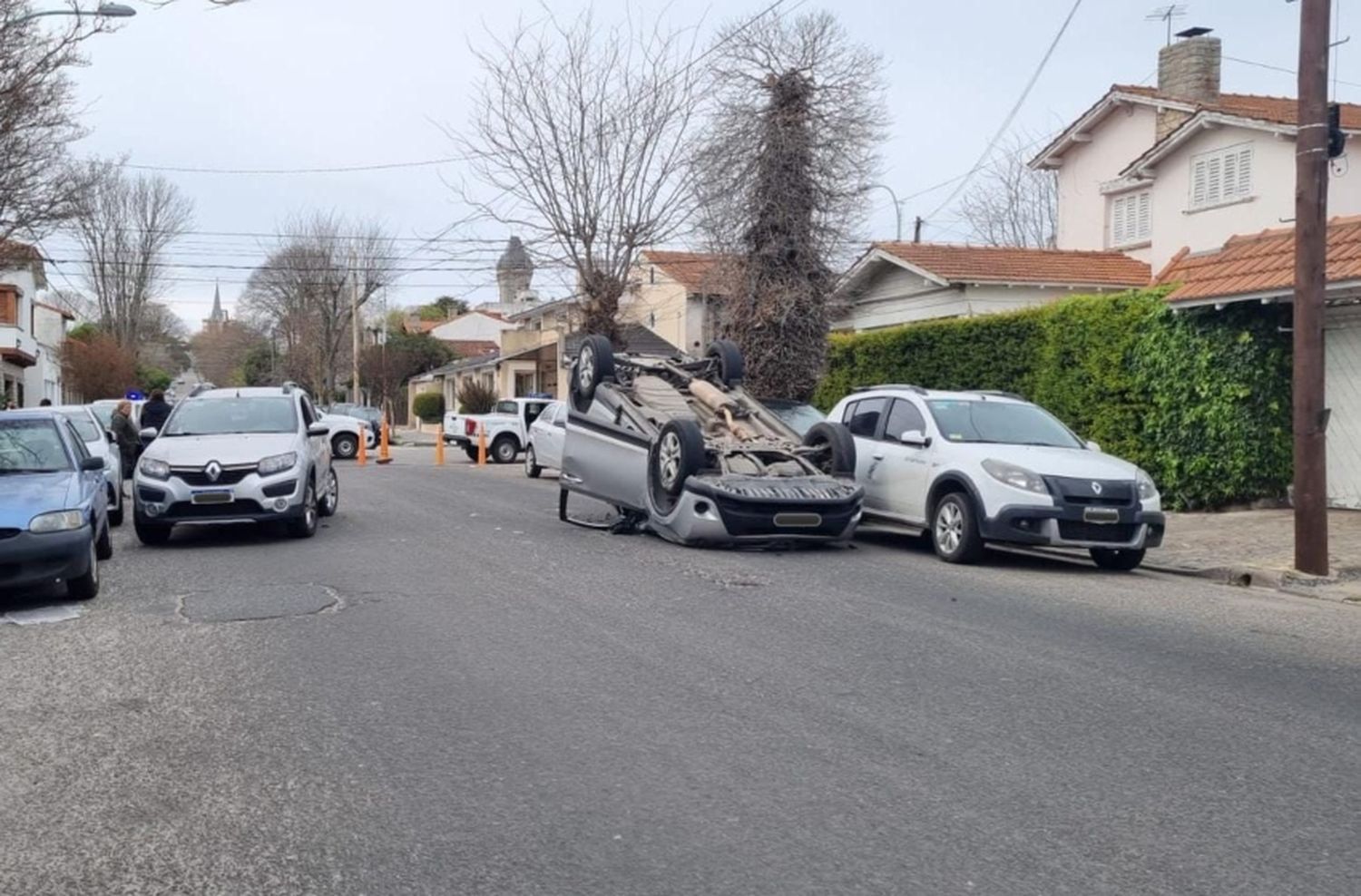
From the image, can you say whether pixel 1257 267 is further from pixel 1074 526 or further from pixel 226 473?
pixel 226 473

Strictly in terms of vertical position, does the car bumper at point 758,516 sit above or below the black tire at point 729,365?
below

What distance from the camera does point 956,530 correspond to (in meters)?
12.0

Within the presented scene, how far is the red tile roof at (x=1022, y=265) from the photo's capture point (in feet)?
81.3

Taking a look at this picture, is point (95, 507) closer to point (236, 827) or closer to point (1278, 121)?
point (236, 827)

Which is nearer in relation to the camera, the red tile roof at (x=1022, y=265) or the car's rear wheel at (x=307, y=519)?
the car's rear wheel at (x=307, y=519)

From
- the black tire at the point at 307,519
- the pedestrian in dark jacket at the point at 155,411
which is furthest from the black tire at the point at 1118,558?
the pedestrian in dark jacket at the point at 155,411

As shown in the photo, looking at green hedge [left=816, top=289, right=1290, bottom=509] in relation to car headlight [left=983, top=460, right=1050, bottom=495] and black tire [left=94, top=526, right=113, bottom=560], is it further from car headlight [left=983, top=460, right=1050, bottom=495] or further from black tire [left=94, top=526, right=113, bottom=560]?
black tire [left=94, top=526, right=113, bottom=560]

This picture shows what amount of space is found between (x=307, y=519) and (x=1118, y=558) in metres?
8.29

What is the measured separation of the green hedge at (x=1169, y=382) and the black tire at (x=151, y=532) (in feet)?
38.5

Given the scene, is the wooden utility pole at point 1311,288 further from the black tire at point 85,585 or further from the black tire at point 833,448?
the black tire at point 85,585

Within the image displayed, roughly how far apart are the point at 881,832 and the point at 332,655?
4082mm

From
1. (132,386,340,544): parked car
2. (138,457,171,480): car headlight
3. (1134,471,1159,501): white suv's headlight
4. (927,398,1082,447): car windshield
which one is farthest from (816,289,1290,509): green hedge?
(138,457,171,480): car headlight

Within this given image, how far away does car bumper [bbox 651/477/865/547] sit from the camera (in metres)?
12.0

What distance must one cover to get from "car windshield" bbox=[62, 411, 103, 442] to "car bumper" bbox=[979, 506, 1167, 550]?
1194 cm
